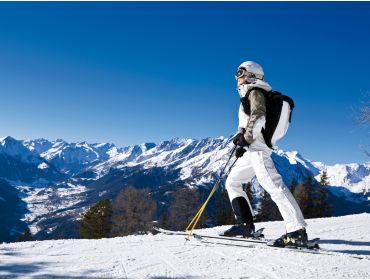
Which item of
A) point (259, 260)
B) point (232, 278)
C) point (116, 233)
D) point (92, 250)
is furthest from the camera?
point (116, 233)

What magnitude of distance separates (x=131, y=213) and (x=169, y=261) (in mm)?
39942

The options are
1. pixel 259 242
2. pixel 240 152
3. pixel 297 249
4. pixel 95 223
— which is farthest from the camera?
pixel 95 223

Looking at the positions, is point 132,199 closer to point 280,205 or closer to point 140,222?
point 140,222

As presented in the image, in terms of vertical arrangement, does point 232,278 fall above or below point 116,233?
above

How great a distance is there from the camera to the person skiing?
19.3 ft

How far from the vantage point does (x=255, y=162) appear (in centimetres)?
622

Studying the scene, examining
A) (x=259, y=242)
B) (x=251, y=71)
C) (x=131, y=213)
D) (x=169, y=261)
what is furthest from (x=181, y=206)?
(x=169, y=261)

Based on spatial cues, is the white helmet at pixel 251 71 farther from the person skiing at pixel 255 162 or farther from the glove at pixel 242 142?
the glove at pixel 242 142

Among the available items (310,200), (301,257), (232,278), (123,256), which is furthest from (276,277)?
(310,200)

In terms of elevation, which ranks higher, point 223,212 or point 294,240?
point 294,240

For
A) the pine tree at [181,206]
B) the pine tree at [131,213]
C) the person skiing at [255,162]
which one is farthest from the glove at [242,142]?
the pine tree at [181,206]

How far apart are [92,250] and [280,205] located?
299cm

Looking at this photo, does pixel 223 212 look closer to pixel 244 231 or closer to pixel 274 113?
pixel 244 231

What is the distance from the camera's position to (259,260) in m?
5.12
